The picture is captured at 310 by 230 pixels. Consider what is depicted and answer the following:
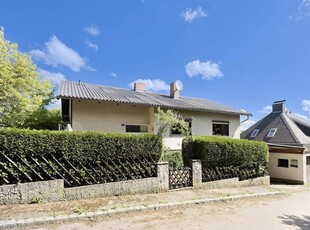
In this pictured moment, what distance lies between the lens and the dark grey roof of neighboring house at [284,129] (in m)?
18.7

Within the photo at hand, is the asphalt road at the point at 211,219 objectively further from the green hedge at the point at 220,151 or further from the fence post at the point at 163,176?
the green hedge at the point at 220,151

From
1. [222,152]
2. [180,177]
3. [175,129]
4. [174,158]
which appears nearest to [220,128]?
[175,129]

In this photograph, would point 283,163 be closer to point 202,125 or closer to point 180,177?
point 202,125

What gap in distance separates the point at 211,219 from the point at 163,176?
10.8 feet

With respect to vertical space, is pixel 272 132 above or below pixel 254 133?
above

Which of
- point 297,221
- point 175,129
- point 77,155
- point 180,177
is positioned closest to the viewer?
point 297,221

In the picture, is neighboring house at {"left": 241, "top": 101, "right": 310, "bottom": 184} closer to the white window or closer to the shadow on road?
the white window

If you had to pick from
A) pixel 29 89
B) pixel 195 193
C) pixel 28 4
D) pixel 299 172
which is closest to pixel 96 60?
pixel 29 89

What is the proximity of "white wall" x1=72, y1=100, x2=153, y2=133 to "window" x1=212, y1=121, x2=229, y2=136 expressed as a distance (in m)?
6.13

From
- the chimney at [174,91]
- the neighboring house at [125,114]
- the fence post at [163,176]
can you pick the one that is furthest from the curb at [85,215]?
the chimney at [174,91]

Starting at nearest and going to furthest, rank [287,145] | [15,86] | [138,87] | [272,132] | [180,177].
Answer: [180,177] → [15,86] → [287,145] → [138,87] → [272,132]

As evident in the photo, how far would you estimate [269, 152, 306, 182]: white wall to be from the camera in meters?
16.6

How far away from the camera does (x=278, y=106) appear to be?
941 inches

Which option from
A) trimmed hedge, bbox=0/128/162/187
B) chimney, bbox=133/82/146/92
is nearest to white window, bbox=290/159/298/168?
trimmed hedge, bbox=0/128/162/187
